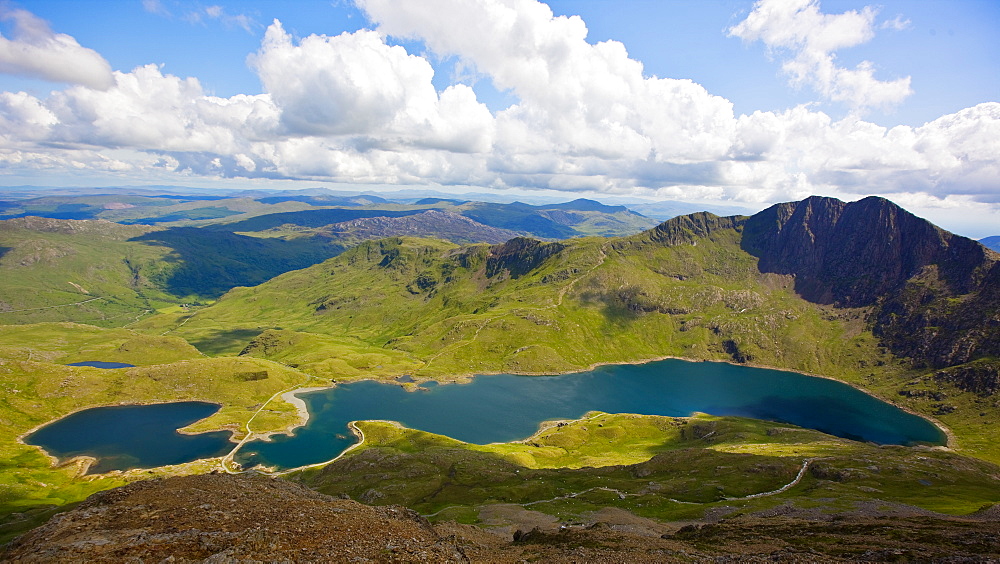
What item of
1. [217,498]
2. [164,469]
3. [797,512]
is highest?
[217,498]

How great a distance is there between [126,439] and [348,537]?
189285mm

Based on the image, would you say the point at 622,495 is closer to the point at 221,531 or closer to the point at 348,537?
the point at 348,537

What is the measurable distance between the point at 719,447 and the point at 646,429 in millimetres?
45766

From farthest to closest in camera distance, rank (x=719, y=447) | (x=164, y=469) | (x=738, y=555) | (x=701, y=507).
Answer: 1. (x=719, y=447)
2. (x=164, y=469)
3. (x=701, y=507)
4. (x=738, y=555)

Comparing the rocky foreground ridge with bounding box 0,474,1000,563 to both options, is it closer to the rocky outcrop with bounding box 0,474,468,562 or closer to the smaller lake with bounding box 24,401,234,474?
the rocky outcrop with bounding box 0,474,468,562

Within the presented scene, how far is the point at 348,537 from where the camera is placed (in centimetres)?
4175

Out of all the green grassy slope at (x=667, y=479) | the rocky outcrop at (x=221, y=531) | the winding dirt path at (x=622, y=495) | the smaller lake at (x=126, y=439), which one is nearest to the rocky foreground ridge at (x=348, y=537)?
the rocky outcrop at (x=221, y=531)

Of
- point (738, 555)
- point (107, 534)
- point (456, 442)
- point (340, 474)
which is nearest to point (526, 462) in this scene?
point (456, 442)

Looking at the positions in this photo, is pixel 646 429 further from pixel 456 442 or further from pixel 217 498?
pixel 217 498

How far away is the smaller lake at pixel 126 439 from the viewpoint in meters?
157

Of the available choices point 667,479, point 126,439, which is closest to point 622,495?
point 667,479

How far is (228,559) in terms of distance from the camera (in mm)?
33688

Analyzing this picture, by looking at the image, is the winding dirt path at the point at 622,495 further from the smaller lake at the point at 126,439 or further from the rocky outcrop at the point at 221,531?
the smaller lake at the point at 126,439

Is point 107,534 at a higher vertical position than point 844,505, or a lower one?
higher
